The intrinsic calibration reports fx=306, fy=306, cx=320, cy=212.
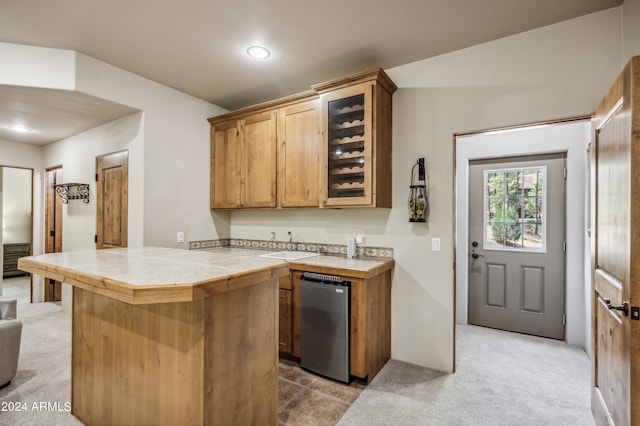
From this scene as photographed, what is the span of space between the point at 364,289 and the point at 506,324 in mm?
2424

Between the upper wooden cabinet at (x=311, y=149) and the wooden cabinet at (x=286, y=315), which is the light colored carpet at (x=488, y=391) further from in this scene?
the upper wooden cabinet at (x=311, y=149)

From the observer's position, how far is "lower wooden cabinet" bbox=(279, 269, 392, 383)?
2459 mm

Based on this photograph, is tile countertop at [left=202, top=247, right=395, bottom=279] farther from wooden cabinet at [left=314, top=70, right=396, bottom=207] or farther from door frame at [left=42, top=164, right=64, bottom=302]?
door frame at [left=42, top=164, right=64, bottom=302]

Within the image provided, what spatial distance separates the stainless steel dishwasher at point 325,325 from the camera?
8.18ft

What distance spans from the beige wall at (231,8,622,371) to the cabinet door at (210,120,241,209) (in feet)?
4.62

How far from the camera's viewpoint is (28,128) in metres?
3.96

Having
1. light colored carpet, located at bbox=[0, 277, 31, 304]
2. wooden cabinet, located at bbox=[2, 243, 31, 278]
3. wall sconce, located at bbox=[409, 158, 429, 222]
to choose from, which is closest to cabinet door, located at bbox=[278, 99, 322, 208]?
wall sconce, located at bbox=[409, 158, 429, 222]


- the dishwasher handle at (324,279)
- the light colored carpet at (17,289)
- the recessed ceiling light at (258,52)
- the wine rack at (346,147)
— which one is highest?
the recessed ceiling light at (258,52)

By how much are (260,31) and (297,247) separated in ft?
7.26

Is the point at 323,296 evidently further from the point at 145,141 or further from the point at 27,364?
the point at 27,364

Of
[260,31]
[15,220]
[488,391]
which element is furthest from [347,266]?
[15,220]

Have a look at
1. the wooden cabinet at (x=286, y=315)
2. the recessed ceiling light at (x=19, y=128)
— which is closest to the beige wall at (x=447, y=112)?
the wooden cabinet at (x=286, y=315)

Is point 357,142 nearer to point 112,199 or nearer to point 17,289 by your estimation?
point 112,199

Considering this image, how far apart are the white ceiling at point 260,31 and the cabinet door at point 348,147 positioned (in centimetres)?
38
